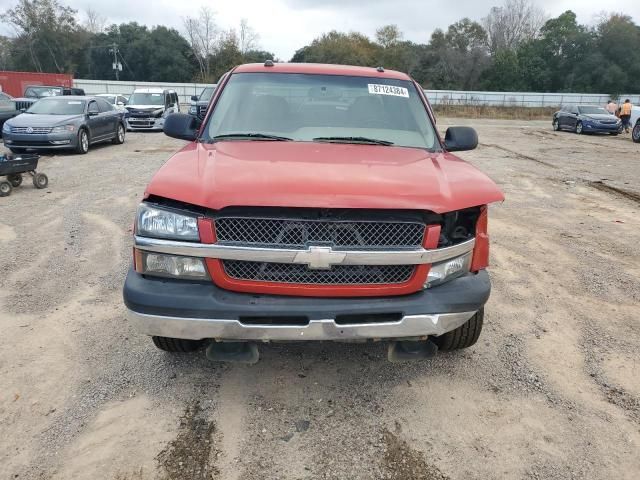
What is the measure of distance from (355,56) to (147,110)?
4713 cm

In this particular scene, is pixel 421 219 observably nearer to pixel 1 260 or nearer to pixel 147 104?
pixel 1 260

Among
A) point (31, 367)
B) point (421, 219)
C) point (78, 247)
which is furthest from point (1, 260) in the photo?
point (421, 219)

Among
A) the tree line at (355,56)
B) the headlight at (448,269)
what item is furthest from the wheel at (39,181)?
the tree line at (355,56)

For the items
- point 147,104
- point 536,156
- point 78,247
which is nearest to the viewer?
point 78,247

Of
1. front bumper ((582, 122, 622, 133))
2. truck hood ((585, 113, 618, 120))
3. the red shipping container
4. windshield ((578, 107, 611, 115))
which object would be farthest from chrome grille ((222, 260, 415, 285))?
the red shipping container

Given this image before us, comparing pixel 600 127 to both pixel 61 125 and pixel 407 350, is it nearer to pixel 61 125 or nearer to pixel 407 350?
pixel 61 125

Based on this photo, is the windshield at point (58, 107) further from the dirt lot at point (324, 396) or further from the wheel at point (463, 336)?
the wheel at point (463, 336)

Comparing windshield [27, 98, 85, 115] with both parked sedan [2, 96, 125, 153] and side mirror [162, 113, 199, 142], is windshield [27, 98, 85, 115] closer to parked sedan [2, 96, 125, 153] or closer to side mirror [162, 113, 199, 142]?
parked sedan [2, 96, 125, 153]

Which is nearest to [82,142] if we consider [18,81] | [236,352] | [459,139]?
[459,139]

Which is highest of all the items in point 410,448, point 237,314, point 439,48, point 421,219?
point 439,48

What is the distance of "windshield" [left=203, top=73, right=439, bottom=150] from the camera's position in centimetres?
393

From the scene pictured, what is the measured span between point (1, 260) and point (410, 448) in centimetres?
488

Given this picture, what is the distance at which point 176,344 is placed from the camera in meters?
3.36

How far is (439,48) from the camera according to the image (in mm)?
64000
